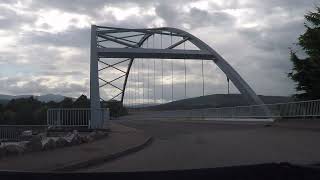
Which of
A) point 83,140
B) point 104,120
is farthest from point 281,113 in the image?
point 83,140

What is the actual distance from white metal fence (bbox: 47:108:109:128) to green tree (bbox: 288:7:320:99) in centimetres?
1316

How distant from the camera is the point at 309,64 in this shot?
3822 cm

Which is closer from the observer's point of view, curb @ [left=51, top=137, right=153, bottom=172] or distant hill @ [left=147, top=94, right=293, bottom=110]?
curb @ [left=51, top=137, right=153, bottom=172]

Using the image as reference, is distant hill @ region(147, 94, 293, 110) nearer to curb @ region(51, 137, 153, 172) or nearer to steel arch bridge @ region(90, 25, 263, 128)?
steel arch bridge @ region(90, 25, 263, 128)

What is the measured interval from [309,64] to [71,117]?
15774 millimetres

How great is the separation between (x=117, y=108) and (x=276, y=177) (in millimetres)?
→ 79811

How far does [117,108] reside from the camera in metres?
84.9

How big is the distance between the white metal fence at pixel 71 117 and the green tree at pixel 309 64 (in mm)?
13164

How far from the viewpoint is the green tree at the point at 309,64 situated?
3600 centimetres

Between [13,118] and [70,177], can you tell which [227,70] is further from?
[70,177]

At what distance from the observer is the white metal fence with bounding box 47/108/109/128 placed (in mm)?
32125

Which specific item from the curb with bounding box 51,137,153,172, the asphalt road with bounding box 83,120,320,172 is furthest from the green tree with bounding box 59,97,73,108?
the asphalt road with bounding box 83,120,320,172

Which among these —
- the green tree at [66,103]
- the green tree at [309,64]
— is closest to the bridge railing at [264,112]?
the green tree at [309,64]

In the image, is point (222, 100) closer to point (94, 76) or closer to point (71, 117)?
point (94, 76)
